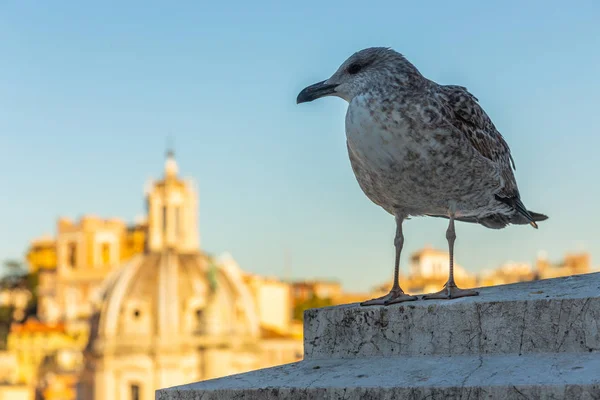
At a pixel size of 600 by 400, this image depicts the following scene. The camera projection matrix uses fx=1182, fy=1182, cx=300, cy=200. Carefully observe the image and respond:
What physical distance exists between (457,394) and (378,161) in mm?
984

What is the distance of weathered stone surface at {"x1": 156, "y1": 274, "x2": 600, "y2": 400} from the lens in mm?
3465

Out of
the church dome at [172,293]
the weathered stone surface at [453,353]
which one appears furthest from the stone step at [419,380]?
the church dome at [172,293]

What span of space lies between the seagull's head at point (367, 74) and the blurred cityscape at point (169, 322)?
41.8 m

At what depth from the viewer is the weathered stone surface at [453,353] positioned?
3.46 metres

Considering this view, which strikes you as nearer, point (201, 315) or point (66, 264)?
point (201, 315)

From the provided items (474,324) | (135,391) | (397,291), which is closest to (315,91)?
(397,291)

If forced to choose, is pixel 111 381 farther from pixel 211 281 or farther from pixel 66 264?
pixel 66 264

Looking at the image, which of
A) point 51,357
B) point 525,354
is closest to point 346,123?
point 525,354

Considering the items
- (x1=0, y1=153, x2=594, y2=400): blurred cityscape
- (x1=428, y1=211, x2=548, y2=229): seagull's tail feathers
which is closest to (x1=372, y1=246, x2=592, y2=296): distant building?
(x1=0, y1=153, x2=594, y2=400): blurred cityscape

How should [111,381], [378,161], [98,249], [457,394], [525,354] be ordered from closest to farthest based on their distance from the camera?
[457,394] → [525,354] → [378,161] → [111,381] → [98,249]

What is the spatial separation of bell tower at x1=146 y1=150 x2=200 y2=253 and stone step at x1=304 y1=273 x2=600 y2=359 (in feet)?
183

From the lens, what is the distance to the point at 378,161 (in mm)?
4113

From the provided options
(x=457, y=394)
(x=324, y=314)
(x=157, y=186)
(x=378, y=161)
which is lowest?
(x=457, y=394)

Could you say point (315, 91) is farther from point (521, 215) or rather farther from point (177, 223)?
point (177, 223)
